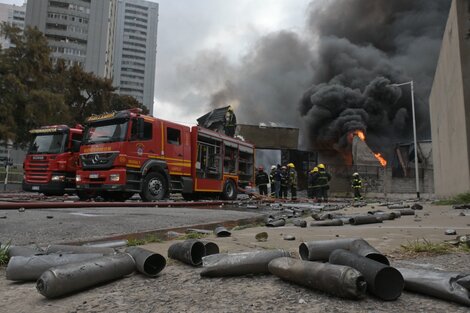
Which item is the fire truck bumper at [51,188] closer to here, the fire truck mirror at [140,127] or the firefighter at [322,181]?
the fire truck mirror at [140,127]

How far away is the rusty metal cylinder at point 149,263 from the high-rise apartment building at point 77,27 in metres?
73.2

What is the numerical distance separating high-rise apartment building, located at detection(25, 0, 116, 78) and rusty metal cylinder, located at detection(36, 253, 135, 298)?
73.3m

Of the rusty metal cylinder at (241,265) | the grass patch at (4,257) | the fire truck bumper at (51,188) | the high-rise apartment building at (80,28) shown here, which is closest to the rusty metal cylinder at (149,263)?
the rusty metal cylinder at (241,265)

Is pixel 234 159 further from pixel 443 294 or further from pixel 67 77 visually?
pixel 67 77

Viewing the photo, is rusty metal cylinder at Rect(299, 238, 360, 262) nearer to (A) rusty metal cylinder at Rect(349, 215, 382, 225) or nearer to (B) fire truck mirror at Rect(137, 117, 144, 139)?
(A) rusty metal cylinder at Rect(349, 215, 382, 225)

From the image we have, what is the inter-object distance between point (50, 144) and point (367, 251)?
42.1 feet

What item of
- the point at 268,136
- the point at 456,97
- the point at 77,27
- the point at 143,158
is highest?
the point at 77,27

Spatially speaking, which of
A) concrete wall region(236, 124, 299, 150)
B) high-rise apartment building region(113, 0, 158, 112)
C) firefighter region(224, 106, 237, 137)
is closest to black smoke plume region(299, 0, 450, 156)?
concrete wall region(236, 124, 299, 150)

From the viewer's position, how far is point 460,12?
941 cm

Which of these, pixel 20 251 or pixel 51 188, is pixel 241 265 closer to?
pixel 20 251

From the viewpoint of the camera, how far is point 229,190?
563 inches

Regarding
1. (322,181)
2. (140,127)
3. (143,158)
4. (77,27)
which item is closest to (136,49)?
(77,27)

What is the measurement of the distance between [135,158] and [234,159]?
528 cm

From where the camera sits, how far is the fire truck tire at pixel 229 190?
1402 cm
